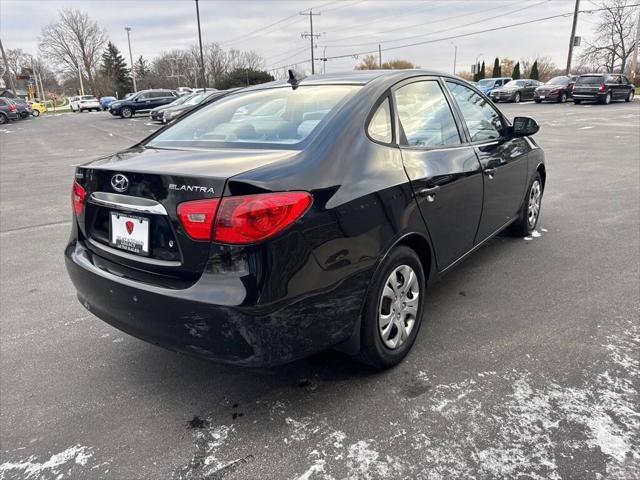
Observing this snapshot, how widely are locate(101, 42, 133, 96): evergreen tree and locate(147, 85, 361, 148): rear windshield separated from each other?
81.2 metres

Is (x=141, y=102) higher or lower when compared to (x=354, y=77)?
lower

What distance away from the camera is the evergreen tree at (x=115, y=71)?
77.0m

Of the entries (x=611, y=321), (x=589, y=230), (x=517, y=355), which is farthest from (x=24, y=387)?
(x=589, y=230)

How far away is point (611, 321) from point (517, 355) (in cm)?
88

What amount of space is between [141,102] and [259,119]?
3179 cm

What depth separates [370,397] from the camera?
2559mm

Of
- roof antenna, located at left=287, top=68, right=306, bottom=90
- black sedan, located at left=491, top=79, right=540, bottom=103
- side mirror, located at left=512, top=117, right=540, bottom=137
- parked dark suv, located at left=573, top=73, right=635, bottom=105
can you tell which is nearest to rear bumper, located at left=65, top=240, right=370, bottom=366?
roof antenna, located at left=287, top=68, right=306, bottom=90

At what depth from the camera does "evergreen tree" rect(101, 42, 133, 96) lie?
77.0 m

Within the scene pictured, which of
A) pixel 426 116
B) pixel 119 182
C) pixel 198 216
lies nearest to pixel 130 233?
pixel 119 182

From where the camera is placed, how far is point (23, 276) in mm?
4438

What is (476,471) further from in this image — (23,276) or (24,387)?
(23,276)

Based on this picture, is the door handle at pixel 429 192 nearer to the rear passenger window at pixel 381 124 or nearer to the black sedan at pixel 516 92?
the rear passenger window at pixel 381 124

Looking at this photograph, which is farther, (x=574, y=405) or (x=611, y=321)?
(x=611, y=321)

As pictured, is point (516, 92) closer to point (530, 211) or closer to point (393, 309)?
point (530, 211)
